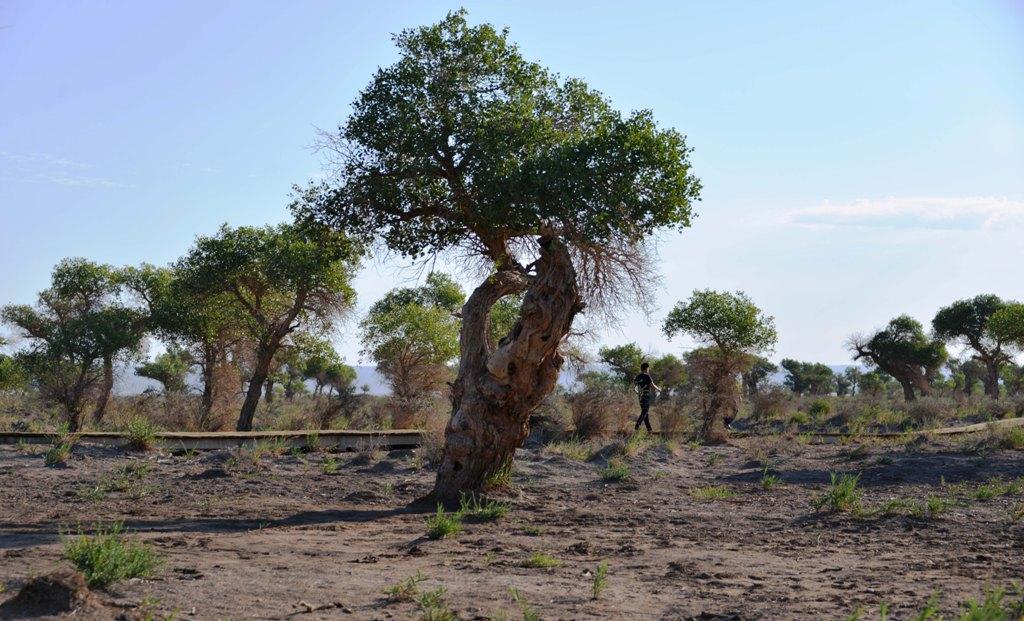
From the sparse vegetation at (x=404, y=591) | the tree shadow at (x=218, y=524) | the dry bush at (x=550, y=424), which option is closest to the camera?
the sparse vegetation at (x=404, y=591)

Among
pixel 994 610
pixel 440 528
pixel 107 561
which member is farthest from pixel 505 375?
pixel 994 610

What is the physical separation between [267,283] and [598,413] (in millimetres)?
8770

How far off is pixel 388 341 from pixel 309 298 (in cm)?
411

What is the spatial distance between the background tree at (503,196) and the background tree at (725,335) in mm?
14991

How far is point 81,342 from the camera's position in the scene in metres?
24.6

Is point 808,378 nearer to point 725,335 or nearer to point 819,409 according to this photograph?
point 819,409

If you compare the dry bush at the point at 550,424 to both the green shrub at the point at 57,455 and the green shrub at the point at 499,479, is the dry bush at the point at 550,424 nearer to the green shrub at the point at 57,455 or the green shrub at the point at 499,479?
the green shrub at the point at 499,479

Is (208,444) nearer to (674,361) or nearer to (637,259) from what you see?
(637,259)

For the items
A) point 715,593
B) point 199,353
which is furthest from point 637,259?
point 199,353

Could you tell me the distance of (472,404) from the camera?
11688 mm

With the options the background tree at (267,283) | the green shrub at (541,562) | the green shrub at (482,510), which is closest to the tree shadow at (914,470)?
the green shrub at (482,510)

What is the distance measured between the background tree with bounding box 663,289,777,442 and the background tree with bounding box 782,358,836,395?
38.3 m

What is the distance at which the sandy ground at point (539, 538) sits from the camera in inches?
241

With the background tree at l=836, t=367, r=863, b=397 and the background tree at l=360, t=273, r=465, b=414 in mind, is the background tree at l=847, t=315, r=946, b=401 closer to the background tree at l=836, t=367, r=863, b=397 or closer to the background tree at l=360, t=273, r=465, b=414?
the background tree at l=836, t=367, r=863, b=397
